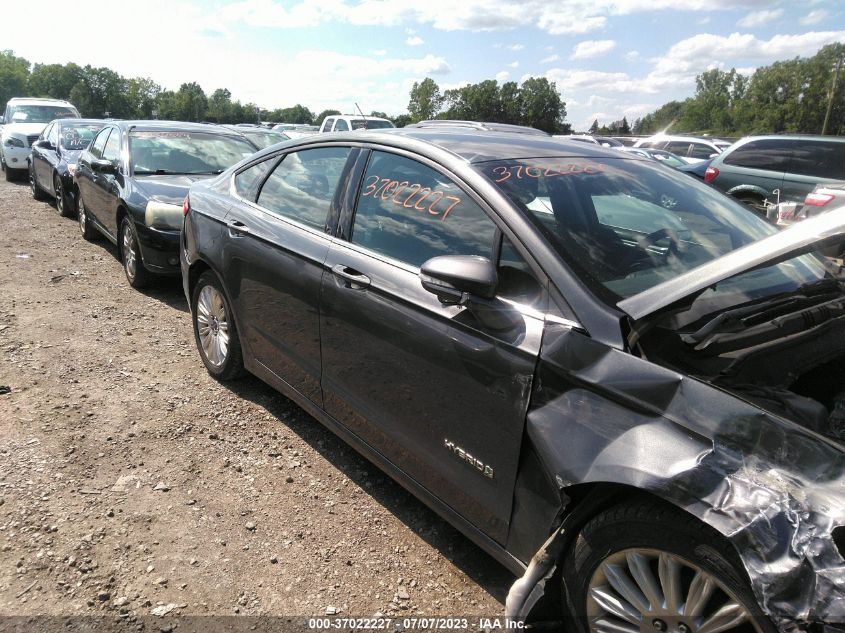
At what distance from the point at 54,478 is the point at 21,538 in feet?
1.52

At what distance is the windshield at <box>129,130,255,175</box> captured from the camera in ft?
22.0

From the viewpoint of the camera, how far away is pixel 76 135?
10633 millimetres

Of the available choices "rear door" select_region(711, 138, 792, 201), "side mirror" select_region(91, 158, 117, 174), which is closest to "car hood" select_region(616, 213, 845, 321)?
"side mirror" select_region(91, 158, 117, 174)

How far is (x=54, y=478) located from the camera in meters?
3.05

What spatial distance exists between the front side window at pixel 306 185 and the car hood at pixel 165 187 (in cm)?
285

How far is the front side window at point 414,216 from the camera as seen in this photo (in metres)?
2.34

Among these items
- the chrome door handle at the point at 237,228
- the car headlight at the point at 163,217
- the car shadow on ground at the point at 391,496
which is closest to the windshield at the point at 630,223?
the car shadow on ground at the point at 391,496

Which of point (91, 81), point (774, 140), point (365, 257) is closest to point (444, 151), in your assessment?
point (365, 257)

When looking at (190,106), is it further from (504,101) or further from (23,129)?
(23,129)

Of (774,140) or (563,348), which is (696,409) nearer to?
(563,348)

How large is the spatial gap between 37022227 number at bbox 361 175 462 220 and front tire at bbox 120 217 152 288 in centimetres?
408

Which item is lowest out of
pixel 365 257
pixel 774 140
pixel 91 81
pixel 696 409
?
pixel 696 409

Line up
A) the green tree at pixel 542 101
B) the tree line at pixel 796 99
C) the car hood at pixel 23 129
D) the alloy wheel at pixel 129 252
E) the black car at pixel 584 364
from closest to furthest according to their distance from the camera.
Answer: the black car at pixel 584 364, the alloy wheel at pixel 129 252, the car hood at pixel 23 129, the tree line at pixel 796 99, the green tree at pixel 542 101

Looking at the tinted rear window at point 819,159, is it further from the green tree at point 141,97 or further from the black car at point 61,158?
the green tree at point 141,97
